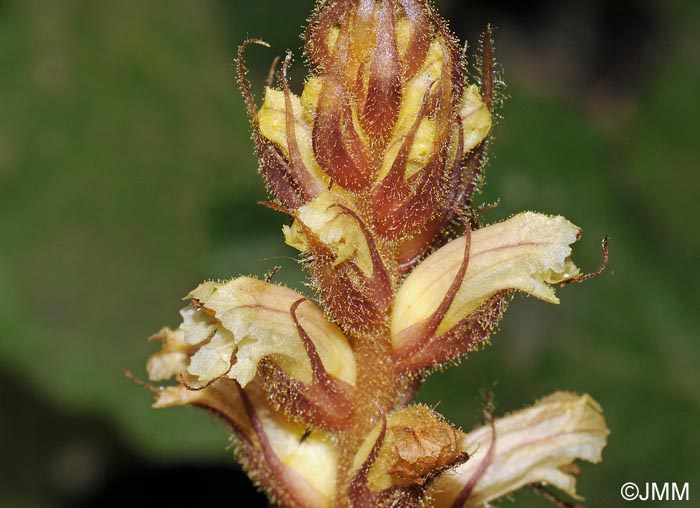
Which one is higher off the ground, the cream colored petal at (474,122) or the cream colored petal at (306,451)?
the cream colored petal at (474,122)

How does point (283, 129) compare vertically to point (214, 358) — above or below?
above

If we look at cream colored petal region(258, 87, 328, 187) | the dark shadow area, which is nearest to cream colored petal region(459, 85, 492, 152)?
cream colored petal region(258, 87, 328, 187)

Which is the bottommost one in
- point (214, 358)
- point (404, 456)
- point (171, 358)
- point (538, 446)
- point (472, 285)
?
point (404, 456)

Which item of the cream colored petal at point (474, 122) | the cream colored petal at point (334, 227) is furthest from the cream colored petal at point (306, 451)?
the cream colored petal at point (474, 122)

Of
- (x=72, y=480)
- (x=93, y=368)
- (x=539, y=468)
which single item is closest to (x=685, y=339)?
(x=539, y=468)

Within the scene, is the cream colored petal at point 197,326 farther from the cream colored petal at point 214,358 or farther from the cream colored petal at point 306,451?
the cream colored petal at point 306,451

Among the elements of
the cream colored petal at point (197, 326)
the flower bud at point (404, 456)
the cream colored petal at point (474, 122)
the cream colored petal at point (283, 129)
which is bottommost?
the flower bud at point (404, 456)

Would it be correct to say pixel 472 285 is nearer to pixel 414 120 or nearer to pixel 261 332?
pixel 414 120

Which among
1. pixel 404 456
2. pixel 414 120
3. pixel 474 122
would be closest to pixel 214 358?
pixel 404 456
